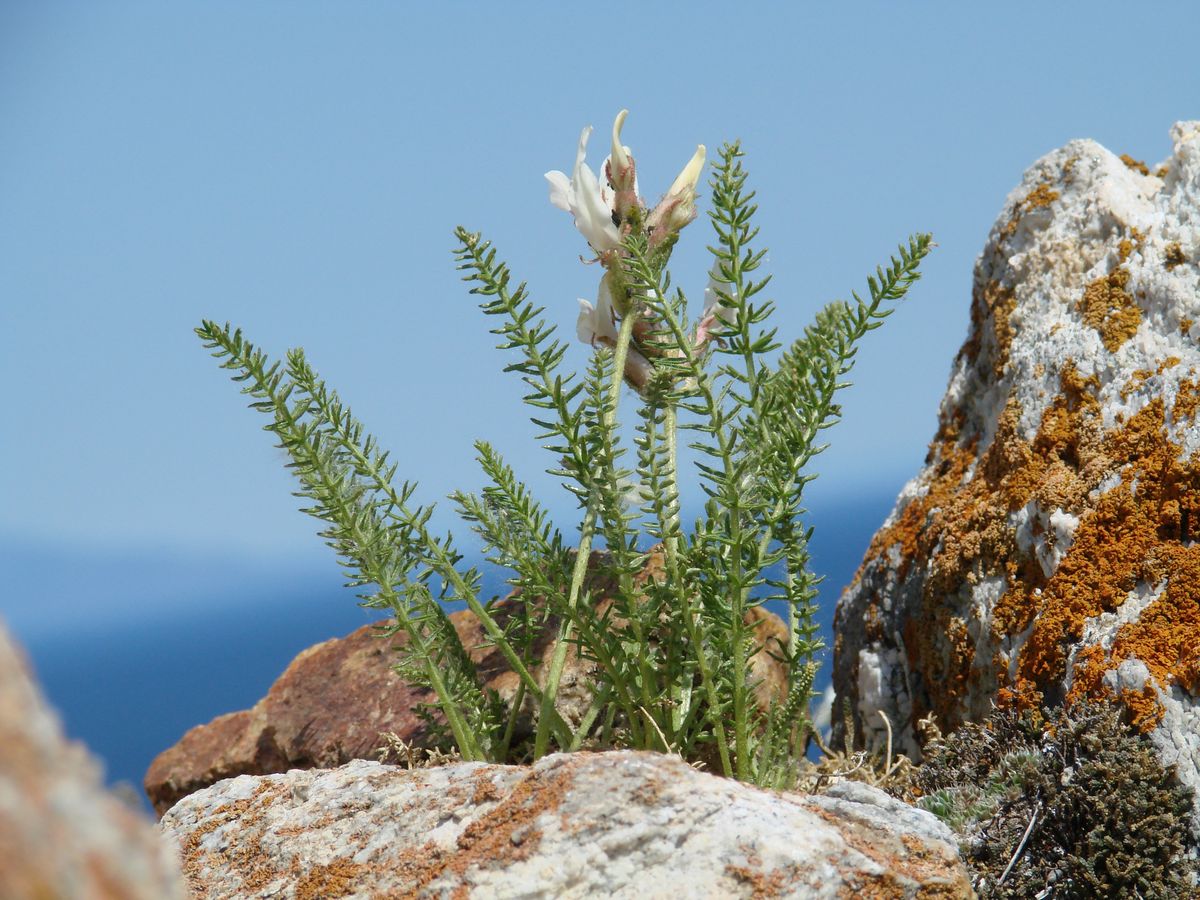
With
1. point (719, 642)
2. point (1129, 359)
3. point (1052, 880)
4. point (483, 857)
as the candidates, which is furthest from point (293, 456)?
point (1129, 359)

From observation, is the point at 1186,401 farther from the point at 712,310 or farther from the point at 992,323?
the point at 712,310

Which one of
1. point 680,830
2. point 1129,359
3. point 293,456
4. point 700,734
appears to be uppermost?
point 293,456

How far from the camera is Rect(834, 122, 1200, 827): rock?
3.47 meters

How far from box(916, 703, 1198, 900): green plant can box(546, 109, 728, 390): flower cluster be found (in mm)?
1557

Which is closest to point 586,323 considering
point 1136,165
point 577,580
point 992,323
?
point 577,580

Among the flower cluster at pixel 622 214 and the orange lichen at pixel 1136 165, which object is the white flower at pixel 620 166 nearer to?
the flower cluster at pixel 622 214

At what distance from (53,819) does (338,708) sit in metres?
3.94

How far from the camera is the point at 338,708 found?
468 centimetres

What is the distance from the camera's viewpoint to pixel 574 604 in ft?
10.7

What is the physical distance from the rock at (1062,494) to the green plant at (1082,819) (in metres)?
0.10

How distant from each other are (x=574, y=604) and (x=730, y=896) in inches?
51.1

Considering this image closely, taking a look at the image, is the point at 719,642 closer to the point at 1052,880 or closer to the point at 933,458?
the point at 1052,880

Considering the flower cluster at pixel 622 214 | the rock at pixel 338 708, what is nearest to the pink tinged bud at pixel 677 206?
the flower cluster at pixel 622 214

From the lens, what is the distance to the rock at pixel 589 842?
2.08 metres
